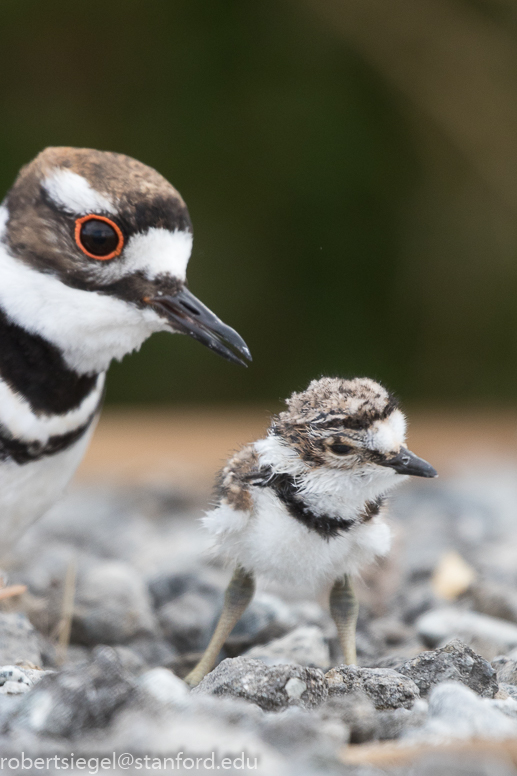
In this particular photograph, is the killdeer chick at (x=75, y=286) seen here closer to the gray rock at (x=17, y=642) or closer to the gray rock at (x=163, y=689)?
the gray rock at (x=17, y=642)

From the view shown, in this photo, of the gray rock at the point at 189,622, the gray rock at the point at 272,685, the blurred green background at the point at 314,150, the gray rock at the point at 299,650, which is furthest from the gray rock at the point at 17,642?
the blurred green background at the point at 314,150

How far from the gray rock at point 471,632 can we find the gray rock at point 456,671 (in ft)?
1.18

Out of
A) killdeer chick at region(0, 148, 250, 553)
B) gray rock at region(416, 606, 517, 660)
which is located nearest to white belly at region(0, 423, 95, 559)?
killdeer chick at region(0, 148, 250, 553)

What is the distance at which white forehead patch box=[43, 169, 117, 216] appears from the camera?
1.78 metres

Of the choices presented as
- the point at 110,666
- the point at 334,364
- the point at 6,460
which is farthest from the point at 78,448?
the point at 334,364

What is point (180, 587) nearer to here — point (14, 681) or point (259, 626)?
point (259, 626)

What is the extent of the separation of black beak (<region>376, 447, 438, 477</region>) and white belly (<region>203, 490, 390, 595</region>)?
0.51 ft

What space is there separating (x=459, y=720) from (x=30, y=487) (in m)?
1.09

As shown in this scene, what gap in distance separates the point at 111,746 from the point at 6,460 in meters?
0.90

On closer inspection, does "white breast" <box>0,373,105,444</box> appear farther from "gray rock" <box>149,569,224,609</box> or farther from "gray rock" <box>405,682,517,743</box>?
"gray rock" <box>405,682,517,743</box>

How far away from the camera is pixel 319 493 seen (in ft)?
5.32

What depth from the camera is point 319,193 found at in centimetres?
549

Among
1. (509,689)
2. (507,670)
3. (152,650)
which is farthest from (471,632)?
(152,650)

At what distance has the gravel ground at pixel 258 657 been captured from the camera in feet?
3.68
